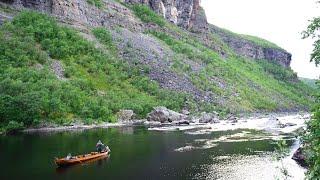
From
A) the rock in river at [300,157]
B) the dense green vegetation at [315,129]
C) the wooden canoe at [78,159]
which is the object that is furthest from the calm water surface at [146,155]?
the dense green vegetation at [315,129]

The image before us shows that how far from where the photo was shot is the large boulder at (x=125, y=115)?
435ft

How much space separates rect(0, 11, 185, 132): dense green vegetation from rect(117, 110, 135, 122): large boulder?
6.47 feet

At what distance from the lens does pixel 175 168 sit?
5981 cm

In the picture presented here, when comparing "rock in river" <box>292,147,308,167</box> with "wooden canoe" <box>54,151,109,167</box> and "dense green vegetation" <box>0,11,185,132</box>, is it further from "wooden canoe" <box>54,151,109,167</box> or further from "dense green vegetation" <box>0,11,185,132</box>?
"dense green vegetation" <box>0,11,185,132</box>

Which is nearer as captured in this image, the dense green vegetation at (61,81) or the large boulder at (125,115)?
the dense green vegetation at (61,81)

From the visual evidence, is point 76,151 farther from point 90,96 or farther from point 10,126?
point 90,96

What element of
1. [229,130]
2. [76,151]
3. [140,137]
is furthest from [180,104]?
[76,151]

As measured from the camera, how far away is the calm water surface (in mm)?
56281

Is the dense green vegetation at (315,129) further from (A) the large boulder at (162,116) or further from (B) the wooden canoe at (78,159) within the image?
(A) the large boulder at (162,116)

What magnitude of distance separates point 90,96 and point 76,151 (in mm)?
67913

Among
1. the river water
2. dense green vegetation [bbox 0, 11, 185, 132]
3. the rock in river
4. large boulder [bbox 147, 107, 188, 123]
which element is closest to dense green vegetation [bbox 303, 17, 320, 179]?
the river water

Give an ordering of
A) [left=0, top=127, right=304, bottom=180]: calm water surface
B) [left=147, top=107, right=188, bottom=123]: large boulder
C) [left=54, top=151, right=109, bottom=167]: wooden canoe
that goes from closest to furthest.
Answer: [left=0, top=127, right=304, bottom=180]: calm water surface, [left=54, top=151, right=109, bottom=167]: wooden canoe, [left=147, top=107, right=188, bottom=123]: large boulder

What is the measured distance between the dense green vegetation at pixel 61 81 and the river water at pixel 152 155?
1406 centimetres

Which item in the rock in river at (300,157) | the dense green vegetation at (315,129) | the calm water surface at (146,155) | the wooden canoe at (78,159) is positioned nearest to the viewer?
the dense green vegetation at (315,129)
